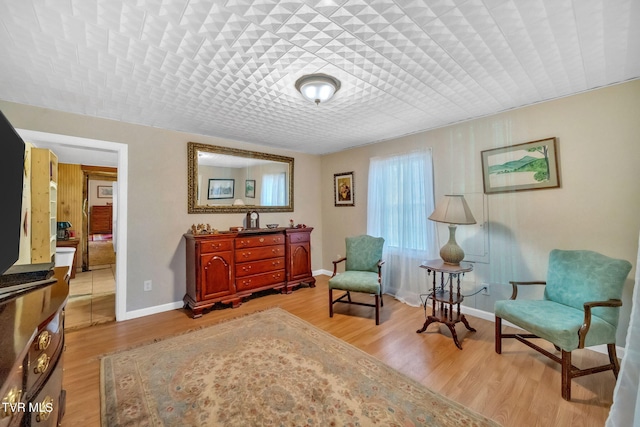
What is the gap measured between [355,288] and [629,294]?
2.33 metres

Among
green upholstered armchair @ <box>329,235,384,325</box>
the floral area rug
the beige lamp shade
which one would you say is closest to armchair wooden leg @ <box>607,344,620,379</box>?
the floral area rug

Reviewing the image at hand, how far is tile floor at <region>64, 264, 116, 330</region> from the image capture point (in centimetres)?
295

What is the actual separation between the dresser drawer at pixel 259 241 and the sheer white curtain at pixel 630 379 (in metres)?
3.33

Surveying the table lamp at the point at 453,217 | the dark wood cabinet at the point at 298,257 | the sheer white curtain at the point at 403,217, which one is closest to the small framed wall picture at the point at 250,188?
the dark wood cabinet at the point at 298,257

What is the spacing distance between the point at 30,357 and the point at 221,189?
2.99 metres

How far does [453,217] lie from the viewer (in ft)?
8.44

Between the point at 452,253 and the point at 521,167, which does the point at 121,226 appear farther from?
the point at 521,167

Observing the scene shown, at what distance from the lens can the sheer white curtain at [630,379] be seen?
2.78 ft

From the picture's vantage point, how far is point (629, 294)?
6.98 feet

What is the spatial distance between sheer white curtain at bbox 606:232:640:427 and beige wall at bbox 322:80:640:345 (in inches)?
75.8

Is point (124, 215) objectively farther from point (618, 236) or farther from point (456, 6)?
point (618, 236)

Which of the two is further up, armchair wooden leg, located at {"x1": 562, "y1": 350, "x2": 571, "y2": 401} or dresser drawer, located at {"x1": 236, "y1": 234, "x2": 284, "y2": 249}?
dresser drawer, located at {"x1": 236, "y1": 234, "x2": 284, "y2": 249}

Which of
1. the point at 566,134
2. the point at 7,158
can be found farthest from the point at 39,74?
the point at 566,134

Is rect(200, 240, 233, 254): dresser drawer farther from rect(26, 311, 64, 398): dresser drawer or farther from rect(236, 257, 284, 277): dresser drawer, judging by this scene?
rect(26, 311, 64, 398): dresser drawer
